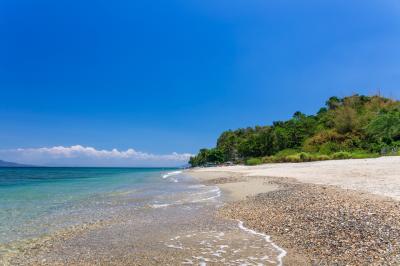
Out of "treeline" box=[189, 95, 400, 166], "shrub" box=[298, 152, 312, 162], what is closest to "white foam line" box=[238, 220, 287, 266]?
"treeline" box=[189, 95, 400, 166]

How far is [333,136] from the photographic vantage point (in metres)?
74.4

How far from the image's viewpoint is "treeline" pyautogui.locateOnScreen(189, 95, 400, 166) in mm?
56188

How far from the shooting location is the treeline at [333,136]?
56.2 meters

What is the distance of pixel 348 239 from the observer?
26.0 feet

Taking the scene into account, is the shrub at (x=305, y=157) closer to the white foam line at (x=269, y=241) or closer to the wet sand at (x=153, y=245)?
the wet sand at (x=153, y=245)

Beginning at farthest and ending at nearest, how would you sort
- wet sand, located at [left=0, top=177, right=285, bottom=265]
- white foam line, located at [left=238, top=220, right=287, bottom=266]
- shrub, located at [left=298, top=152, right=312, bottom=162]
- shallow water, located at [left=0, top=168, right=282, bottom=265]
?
shrub, located at [left=298, top=152, right=312, bottom=162], shallow water, located at [left=0, top=168, right=282, bottom=265], wet sand, located at [left=0, top=177, right=285, bottom=265], white foam line, located at [left=238, top=220, right=287, bottom=266]

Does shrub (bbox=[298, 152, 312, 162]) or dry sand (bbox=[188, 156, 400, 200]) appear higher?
shrub (bbox=[298, 152, 312, 162])

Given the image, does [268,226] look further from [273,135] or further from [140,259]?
[273,135]

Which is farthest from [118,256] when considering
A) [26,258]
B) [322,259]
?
[322,259]

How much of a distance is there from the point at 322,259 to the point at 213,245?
2854mm

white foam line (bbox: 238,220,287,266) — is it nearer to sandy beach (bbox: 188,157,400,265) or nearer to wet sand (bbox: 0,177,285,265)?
wet sand (bbox: 0,177,285,265)

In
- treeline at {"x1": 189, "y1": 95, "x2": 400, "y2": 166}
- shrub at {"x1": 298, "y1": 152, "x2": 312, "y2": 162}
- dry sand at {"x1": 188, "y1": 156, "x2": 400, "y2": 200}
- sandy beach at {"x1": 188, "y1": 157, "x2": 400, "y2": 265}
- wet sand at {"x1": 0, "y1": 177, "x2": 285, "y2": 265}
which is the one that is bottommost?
wet sand at {"x1": 0, "y1": 177, "x2": 285, "y2": 265}

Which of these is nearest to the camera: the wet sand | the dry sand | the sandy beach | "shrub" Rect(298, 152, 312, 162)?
the sandy beach

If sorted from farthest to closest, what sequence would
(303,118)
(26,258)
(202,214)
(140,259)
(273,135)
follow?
(303,118)
(273,135)
(202,214)
(26,258)
(140,259)
